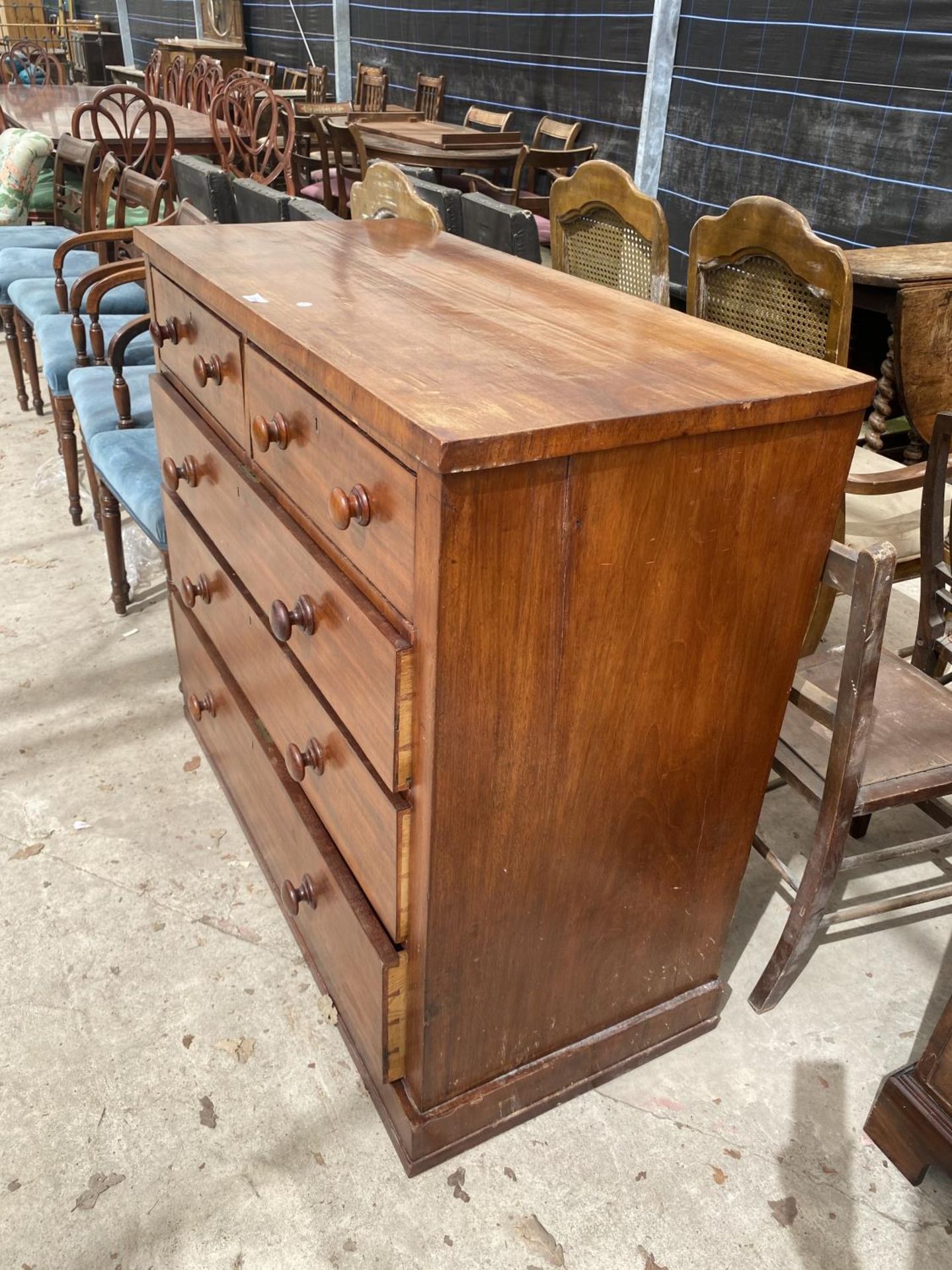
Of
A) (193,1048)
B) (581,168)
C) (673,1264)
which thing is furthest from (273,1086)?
(581,168)

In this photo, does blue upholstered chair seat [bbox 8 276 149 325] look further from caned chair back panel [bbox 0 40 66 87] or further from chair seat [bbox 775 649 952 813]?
caned chair back panel [bbox 0 40 66 87]

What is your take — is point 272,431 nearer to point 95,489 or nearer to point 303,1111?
point 303,1111

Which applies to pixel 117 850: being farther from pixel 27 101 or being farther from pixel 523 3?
pixel 523 3

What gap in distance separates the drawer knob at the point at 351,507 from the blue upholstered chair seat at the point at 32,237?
3.52 metres

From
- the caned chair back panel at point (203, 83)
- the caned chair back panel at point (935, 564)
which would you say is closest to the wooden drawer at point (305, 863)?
the caned chair back panel at point (935, 564)

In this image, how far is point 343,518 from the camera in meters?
1.02

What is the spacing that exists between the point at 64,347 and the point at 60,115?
373 centimetres

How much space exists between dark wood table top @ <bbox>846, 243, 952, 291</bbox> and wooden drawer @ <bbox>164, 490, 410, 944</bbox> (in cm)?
221

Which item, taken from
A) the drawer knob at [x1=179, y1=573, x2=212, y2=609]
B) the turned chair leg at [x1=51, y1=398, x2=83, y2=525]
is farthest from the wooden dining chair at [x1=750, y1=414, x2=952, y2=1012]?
the turned chair leg at [x1=51, y1=398, x2=83, y2=525]

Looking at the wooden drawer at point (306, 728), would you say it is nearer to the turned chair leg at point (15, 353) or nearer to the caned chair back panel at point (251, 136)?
the turned chair leg at point (15, 353)

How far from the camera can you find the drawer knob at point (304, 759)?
1.32 metres

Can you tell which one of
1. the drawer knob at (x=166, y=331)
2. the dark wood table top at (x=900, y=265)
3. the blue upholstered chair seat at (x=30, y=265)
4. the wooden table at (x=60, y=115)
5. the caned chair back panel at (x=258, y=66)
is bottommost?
the blue upholstered chair seat at (x=30, y=265)

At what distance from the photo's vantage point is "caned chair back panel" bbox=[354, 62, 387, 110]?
854 centimetres

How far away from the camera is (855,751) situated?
1380 millimetres
